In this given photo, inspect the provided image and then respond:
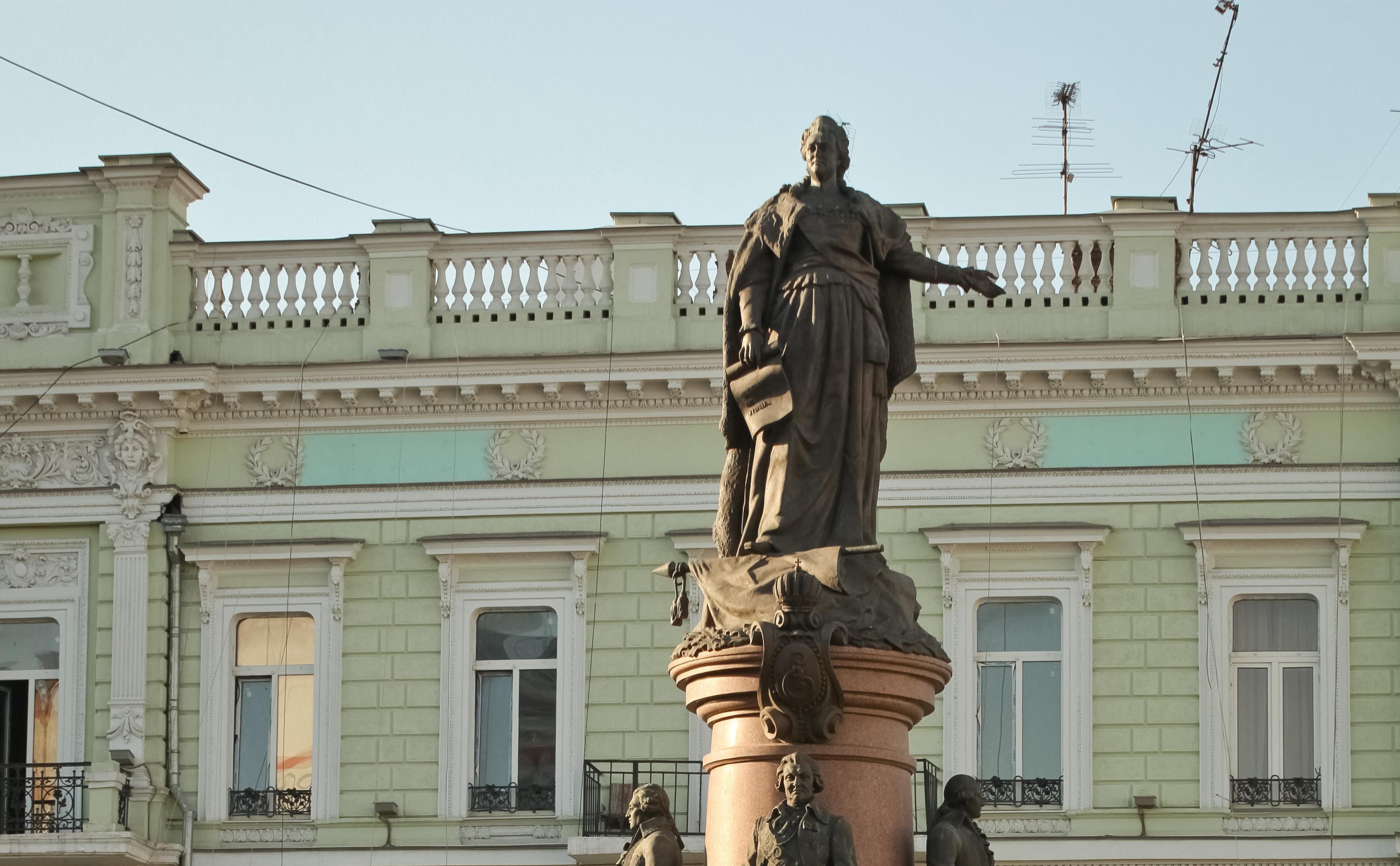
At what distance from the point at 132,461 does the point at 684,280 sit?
5746mm

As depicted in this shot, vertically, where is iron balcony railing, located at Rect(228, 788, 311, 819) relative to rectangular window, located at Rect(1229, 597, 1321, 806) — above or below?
below

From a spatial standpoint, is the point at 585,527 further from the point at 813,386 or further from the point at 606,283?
the point at 813,386

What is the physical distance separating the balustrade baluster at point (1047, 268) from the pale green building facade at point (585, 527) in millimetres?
37

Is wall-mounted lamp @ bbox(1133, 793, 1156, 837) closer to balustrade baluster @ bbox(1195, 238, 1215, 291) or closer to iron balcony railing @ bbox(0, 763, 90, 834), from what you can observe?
balustrade baluster @ bbox(1195, 238, 1215, 291)

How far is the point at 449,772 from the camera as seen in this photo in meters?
27.7

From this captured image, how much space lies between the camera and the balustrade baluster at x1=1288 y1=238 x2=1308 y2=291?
27469 mm

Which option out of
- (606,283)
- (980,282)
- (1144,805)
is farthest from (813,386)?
(606,283)

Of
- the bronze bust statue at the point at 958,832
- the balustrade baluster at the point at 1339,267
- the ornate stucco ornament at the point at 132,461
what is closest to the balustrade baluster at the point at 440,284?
the ornate stucco ornament at the point at 132,461

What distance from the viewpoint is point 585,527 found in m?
28.0

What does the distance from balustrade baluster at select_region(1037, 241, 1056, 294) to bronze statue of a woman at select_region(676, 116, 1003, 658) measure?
16.5m

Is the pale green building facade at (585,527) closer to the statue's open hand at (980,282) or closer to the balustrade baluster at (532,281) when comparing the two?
the balustrade baluster at (532,281)

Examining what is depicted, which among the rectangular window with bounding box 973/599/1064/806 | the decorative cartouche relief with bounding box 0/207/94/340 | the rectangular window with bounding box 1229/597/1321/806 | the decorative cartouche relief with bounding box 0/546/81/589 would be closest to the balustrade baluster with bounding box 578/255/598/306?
the rectangular window with bounding box 973/599/1064/806

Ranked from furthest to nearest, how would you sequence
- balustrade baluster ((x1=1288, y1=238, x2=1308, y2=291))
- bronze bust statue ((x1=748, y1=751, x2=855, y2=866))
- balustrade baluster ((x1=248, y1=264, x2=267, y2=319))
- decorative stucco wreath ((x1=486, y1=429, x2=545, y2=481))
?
balustrade baluster ((x1=248, y1=264, x2=267, y2=319)), decorative stucco wreath ((x1=486, y1=429, x2=545, y2=481)), balustrade baluster ((x1=1288, y1=238, x2=1308, y2=291)), bronze bust statue ((x1=748, y1=751, x2=855, y2=866))

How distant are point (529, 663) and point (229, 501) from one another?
343 cm
